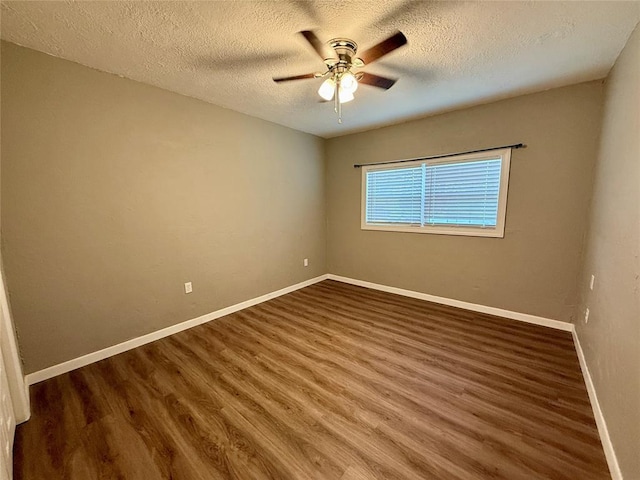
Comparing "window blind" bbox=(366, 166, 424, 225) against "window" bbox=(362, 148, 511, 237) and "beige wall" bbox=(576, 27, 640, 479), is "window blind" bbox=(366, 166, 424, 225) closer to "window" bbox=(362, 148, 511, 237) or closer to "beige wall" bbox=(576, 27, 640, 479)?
"window" bbox=(362, 148, 511, 237)

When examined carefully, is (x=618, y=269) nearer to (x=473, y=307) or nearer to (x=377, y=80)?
(x=473, y=307)

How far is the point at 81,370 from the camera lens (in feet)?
6.89

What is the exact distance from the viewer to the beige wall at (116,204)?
6.07 feet

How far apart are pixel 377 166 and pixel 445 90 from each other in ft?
4.62

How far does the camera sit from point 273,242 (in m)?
3.64

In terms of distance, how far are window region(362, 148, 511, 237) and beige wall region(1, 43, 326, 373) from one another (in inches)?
62.7

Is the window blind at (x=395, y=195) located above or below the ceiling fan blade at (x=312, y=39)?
below

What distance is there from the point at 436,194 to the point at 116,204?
343cm

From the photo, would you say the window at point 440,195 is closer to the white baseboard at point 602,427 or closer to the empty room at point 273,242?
the empty room at point 273,242

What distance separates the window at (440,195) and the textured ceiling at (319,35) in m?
0.81

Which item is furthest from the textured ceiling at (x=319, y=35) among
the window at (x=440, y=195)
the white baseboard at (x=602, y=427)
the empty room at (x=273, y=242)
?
the white baseboard at (x=602, y=427)

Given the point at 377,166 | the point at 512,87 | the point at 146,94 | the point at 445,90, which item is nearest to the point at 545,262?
Answer: the point at 512,87

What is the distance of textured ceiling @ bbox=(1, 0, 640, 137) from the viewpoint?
1468 millimetres

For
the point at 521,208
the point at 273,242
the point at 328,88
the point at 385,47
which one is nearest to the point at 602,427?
the point at 521,208
